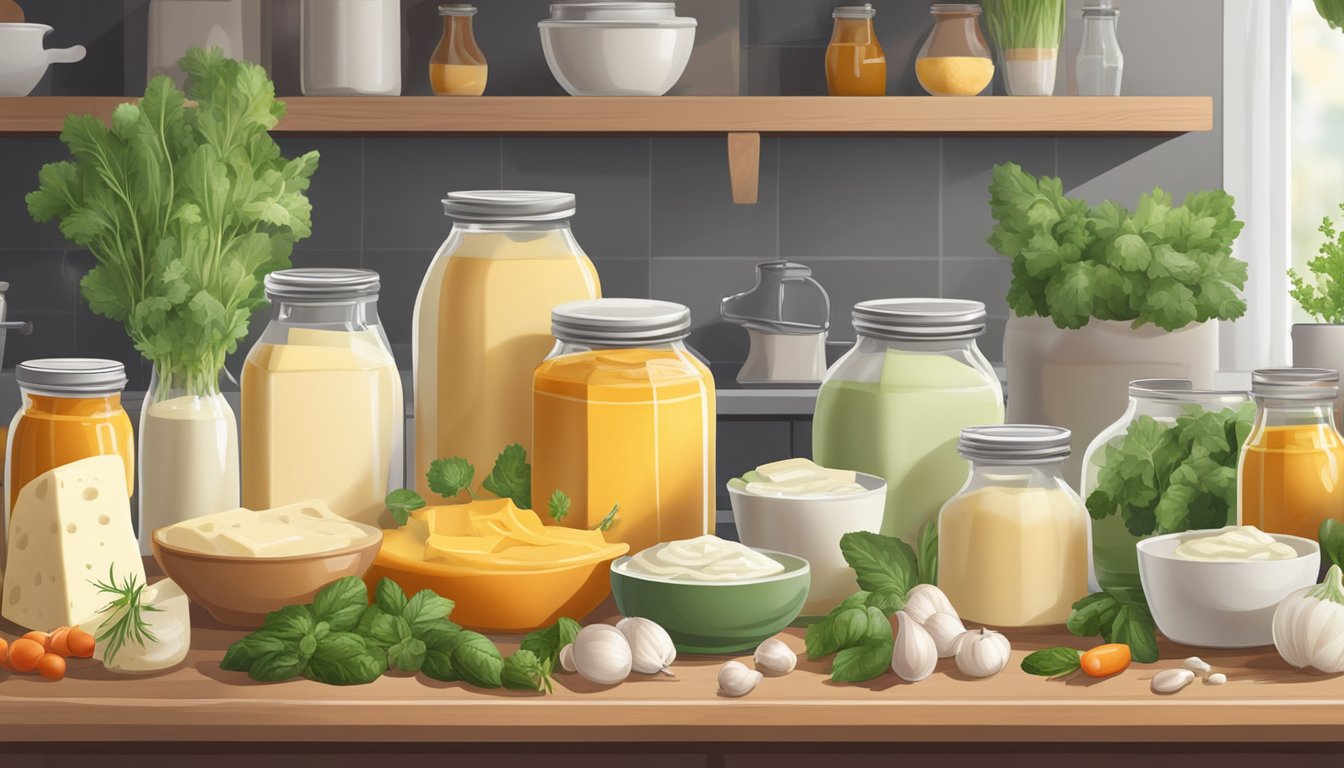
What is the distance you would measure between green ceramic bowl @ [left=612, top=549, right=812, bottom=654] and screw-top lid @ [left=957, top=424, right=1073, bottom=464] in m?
0.15

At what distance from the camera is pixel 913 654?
982 mm

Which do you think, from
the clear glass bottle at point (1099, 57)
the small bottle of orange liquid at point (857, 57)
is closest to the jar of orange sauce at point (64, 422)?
the small bottle of orange liquid at point (857, 57)

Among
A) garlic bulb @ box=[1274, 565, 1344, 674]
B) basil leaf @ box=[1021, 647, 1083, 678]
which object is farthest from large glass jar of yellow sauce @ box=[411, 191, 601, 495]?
garlic bulb @ box=[1274, 565, 1344, 674]

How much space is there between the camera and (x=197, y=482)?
1225 mm

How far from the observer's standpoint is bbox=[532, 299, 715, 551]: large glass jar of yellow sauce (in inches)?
45.1

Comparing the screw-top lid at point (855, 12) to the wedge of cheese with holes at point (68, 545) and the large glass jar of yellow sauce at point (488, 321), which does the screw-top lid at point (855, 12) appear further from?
the wedge of cheese with holes at point (68, 545)

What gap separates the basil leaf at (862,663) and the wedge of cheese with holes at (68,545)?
513 millimetres

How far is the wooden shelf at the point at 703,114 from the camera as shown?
278cm

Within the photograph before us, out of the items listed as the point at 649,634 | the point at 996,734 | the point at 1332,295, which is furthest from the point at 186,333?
the point at 1332,295

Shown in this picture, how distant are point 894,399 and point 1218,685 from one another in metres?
0.33

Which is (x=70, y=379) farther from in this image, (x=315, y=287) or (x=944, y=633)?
(x=944, y=633)

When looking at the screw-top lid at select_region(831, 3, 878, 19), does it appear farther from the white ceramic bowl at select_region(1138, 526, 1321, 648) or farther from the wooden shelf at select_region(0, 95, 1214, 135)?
the white ceramic bowl at select_region(1138, 526, 1321, 648)

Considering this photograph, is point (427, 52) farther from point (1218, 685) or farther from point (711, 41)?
point (1218, 685)

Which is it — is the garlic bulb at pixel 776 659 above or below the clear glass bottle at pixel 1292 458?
below
